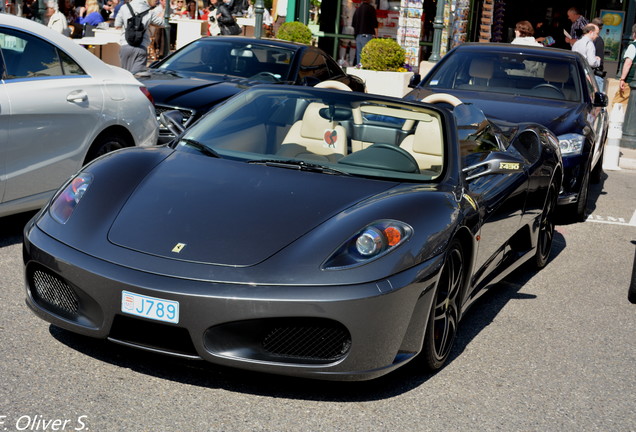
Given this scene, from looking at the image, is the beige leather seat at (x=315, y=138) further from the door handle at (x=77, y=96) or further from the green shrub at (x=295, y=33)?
the green shrub at (x=295, y=33)

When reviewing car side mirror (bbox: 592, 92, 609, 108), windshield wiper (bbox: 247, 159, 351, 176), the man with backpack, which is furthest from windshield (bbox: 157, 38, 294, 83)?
windshield wiper (bbox: 247, 159, 351, 176)

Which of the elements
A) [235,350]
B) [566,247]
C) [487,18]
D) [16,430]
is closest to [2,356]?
[16,430]

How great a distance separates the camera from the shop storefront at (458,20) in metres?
19.9

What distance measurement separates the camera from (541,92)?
10188mm

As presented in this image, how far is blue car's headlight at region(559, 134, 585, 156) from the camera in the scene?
9109mm

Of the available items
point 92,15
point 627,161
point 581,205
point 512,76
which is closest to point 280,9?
point 92,15

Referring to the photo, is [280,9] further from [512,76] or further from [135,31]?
[512,76]

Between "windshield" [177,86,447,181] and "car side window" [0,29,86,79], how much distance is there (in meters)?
1.73

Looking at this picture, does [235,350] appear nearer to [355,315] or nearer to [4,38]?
[355,315]

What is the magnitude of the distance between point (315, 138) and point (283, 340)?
1.80m

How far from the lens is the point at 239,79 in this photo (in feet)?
36.9

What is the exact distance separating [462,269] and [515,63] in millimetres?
6052

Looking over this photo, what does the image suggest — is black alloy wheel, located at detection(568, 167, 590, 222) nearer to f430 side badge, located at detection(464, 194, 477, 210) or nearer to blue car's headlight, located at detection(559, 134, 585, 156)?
blue car's headlight, located at detection(559, 134, 585, 156)

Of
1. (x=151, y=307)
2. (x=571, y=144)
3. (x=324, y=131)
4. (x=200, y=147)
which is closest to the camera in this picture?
(x=151, y=307)
